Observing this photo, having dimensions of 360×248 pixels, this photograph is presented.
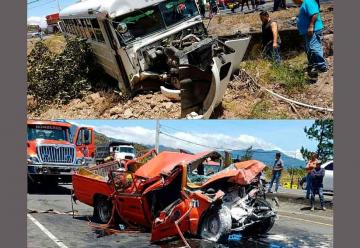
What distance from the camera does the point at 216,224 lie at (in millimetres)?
5770

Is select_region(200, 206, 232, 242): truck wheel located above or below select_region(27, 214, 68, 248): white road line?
above

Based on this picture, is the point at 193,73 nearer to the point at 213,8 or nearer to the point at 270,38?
the point at 270,38

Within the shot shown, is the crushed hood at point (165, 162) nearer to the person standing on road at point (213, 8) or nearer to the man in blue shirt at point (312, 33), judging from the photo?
the man in blue shirt at point (312, 33)

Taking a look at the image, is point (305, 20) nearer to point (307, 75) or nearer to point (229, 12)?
point (307, 75)

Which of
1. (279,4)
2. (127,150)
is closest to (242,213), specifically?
(127,150)

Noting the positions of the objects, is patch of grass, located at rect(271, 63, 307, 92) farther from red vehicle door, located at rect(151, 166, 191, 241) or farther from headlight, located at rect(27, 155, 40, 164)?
headlight, located at rect(27, 155, 40, 164)

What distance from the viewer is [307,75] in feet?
21.0

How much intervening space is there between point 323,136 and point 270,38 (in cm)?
163

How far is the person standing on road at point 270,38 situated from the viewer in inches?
269

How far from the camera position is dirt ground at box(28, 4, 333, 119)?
20.2ft

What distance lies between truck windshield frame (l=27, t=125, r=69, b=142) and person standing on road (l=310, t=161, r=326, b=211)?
318 cm

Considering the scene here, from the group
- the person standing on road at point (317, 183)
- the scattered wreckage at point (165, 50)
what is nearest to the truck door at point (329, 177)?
the person standing on road at point (317, 183)

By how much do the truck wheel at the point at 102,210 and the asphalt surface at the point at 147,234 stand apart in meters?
0.15

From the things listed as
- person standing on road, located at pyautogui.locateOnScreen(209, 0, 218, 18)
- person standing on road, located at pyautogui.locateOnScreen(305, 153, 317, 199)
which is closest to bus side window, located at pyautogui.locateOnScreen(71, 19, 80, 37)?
person standing on road, located at pyautogui.locateOnScreen(209, 0, 218, 18)
